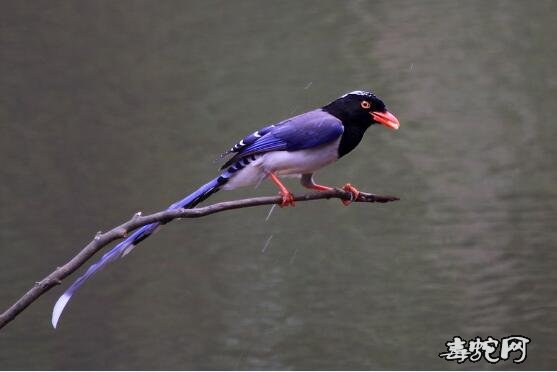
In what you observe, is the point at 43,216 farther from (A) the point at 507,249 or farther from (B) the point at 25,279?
(A) the point at 507,249

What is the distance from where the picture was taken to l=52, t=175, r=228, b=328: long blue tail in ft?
7.74

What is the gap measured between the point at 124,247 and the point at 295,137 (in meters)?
0.76

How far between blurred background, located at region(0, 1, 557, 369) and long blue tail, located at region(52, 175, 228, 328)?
2.28m

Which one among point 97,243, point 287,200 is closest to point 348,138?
point 287,200

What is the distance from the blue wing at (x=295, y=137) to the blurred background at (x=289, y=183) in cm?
204

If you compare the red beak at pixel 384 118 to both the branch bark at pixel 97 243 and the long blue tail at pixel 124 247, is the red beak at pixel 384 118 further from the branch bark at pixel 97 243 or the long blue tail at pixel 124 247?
the branch bark at pixel 97 243

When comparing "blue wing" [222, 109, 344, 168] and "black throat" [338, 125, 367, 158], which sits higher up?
"blue wing" [222, 109, 344, 168]

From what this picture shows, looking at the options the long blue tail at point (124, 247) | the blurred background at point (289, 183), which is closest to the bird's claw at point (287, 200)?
the long blue tail at point (124, 247)

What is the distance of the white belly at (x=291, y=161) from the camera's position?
3.02m

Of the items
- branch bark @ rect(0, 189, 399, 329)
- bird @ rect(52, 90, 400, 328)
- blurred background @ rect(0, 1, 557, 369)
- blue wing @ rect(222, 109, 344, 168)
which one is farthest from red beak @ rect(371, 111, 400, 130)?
blurred background @ rect(0, 1, 557, 369)

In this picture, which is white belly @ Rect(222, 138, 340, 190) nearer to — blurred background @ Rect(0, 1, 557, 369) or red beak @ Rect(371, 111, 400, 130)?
red beak @ Rect(371, 111, 400, 130)

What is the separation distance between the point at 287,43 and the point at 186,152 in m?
0.89

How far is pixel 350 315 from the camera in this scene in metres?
4.97

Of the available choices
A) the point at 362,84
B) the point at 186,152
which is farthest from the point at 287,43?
the point at 186,152
